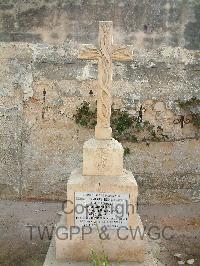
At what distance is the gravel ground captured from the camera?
18.7 feet

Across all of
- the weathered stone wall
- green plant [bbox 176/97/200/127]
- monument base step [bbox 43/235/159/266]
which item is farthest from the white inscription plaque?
green plant [bbox 176/97/200/127]

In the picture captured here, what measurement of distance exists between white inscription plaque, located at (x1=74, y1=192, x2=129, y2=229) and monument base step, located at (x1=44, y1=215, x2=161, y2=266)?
98 millimetres

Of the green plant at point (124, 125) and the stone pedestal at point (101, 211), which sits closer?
the stone pedestal at point (101, 211)

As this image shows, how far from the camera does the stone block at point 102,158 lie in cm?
475

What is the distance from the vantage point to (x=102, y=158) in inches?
187

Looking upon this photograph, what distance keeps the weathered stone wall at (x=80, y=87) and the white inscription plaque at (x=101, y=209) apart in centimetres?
282

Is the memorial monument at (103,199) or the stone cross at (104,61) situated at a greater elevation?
the stone cross at (104,61)

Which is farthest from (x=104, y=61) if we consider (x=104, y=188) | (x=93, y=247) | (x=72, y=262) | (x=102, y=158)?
(x=72, y=262)

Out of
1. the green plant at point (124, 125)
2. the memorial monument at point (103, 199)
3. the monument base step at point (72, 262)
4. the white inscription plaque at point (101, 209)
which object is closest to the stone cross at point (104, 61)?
the memorial monument at point (103, 199)

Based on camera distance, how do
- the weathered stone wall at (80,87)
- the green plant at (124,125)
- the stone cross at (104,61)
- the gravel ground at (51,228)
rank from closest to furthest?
the stone cross at (104,61)
the gravel ground at (51,228)
the weathered stone wall at (80,87)
the green plant at (124,125)

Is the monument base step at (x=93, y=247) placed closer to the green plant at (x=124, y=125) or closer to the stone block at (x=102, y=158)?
the stone block at (x=102, y=158)

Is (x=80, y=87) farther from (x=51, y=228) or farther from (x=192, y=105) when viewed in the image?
(x=51, y=228)

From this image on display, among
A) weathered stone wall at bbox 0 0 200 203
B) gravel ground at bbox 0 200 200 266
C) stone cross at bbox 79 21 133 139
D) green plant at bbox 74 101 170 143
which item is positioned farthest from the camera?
green plant at bbox 74 101 170 143

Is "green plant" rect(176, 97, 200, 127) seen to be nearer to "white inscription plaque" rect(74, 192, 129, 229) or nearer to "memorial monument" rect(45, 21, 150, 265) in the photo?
"memorial monument" rect(45, 21, 150, 265)
